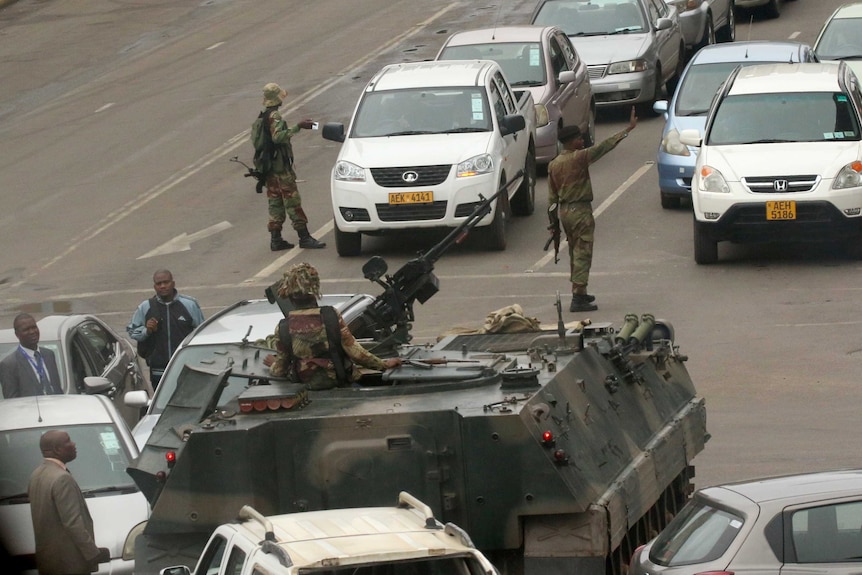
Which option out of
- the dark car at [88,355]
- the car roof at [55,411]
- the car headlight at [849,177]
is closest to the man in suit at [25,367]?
the dark car at [88,355]

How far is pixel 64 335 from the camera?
47.0ft

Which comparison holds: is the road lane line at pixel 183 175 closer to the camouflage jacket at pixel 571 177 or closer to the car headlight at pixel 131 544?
the camouflage jacket at pixel 571 177

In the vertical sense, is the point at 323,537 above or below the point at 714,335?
above

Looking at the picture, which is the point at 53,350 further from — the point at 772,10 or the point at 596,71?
the point at 772,10

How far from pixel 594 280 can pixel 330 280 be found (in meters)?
3.03

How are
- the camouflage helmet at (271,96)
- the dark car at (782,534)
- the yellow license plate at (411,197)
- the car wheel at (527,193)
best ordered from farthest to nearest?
1. the car wheel at (527,193)
2. the camouflage helmet at (271,96)
3. the yellow license plate at (411,197)
4. the dark car at (782,534)

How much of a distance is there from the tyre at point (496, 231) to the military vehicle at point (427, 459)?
10191mm

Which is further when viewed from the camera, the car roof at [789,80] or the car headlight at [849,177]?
the car roof at [789,80]

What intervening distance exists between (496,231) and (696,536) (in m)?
12.5

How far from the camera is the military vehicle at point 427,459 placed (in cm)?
891

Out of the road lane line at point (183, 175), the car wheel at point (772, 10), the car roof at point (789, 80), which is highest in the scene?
the car roof at point (789, 80)

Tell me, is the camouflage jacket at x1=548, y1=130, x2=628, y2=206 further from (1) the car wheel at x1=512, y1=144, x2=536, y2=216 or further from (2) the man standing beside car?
(2) the man standing beside car

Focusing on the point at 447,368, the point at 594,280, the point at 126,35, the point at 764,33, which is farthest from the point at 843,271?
the point at 126,35

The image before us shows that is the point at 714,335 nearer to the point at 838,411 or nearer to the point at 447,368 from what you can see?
Result: the point at 838,411
